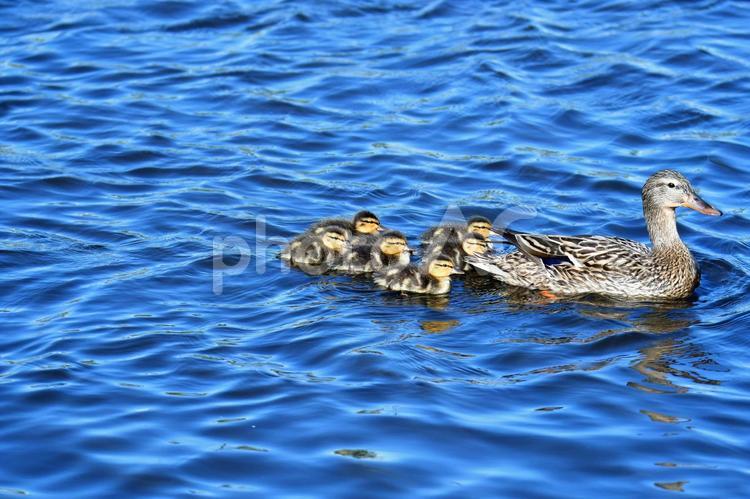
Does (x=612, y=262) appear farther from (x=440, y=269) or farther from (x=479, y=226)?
(x=440, y=269)

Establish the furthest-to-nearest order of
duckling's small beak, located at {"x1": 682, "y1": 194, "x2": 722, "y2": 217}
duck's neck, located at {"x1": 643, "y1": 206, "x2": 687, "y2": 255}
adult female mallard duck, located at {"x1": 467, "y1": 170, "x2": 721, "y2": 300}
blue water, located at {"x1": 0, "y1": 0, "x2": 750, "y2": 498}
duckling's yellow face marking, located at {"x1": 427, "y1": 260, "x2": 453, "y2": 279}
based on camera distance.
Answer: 1. duck's neck, located at {"x1": 643, "y1": 206, "x2": 687, "y2": 255}
2. duckling's small beak, located at {"x1": 682, "y1": 194, "x2": 722, "y2": 217}
3. adult female mallard duck, located at {"x1": 467, "y1": 170, "x2": 721, "y2": 300}
4. duckling's yellow face marking, located at {"x1": 427, "y1": 260, "x2": 453, "y2": 279}
5. blue water, located at {"x1": 0, "y1": 0, "x2": 750, "y2": 498}

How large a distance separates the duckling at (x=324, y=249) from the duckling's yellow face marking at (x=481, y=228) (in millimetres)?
885

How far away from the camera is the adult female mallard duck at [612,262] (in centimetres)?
812

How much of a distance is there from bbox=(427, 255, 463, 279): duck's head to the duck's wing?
1.91 ft

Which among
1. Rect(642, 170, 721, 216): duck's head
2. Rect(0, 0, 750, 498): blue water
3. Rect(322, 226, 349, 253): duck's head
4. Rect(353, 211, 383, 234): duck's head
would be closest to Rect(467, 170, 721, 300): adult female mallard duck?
Rect(642, 170, 721, 216): duck's head

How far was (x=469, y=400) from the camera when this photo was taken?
638cm

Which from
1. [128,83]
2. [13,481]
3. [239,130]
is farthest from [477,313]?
[128,83]

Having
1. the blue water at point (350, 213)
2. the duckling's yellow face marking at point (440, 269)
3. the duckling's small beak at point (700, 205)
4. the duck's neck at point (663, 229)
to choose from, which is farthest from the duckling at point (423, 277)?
the duckling's small beak at point (700, 205)

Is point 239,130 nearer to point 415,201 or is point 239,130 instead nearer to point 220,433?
point 415,201

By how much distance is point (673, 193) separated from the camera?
8.31 m

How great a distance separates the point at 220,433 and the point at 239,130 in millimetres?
5411

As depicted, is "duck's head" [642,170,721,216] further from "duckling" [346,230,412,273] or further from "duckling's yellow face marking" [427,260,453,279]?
"duckling" [346,230,412,273]

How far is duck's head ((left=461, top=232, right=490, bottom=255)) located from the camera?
8.40m

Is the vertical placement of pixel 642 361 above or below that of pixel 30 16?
below
